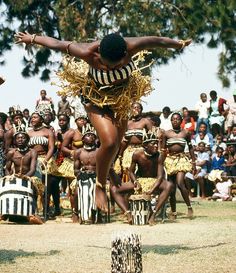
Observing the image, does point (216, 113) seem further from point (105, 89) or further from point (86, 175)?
point (105, 89)

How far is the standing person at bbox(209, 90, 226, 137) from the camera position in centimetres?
2142

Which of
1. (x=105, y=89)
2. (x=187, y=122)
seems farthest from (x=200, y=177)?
(x=105, y=89)

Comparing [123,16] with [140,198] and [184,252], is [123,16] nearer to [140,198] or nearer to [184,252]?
[140,198]

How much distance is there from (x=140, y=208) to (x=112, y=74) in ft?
15.1

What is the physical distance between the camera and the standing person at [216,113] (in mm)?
21422

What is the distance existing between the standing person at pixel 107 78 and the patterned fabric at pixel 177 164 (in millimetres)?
4844

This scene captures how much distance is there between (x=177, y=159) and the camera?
1485 centimetres

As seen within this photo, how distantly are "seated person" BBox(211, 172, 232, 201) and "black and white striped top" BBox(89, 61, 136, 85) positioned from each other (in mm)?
10486

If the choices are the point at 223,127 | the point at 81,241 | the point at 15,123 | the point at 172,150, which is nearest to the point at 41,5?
the point at 223,127

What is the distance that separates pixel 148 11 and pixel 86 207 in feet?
33.9

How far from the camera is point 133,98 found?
966 cm

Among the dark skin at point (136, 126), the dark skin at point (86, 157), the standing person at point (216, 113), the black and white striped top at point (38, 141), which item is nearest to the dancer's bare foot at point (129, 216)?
the dark skin at point (86, 157)

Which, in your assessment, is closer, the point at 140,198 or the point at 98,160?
the point at 98,160

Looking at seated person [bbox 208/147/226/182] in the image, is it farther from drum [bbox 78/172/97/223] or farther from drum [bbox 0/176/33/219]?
drum [bbox 0/176/33/219]
